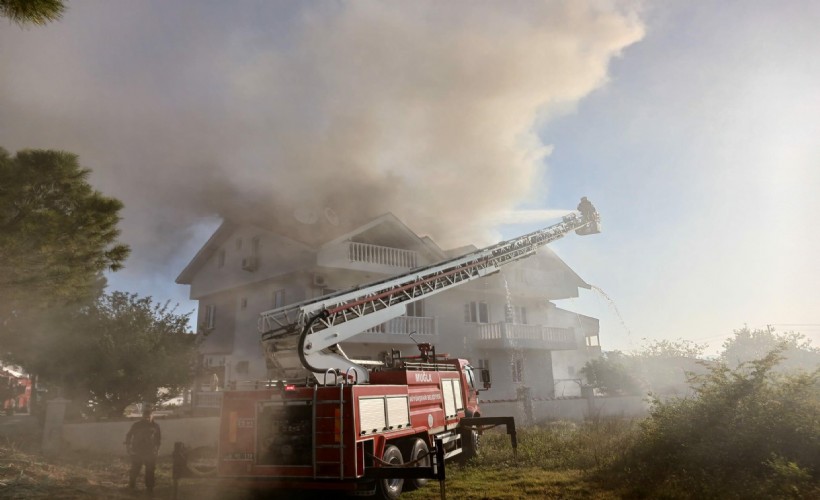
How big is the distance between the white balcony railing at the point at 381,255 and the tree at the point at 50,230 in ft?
32.5

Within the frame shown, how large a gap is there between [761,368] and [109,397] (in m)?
16.0

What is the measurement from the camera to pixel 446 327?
2244cm

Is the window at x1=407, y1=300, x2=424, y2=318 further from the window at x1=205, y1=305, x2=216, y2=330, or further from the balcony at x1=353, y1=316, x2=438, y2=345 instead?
the window at x1=205, y1=305, x2=216, y2=330

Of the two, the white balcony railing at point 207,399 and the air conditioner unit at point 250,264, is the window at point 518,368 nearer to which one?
the air conditioner unit at point 250,264

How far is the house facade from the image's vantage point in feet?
61.8

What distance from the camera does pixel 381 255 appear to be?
65.1 feet

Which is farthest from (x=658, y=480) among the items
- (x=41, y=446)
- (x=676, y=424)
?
(x=41, y=446)

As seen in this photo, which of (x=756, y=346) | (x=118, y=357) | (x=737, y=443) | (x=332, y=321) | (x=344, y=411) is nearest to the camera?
(x=344, y=411)

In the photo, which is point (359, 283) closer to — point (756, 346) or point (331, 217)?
point (331, 217)

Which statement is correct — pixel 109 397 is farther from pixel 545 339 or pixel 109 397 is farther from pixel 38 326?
pixel 545 339

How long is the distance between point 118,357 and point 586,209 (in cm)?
1746

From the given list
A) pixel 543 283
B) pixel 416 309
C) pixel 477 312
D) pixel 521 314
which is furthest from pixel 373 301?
pixel 543 283

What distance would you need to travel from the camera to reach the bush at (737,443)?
23.5 feet

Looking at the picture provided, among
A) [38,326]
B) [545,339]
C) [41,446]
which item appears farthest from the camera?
[545,339]
